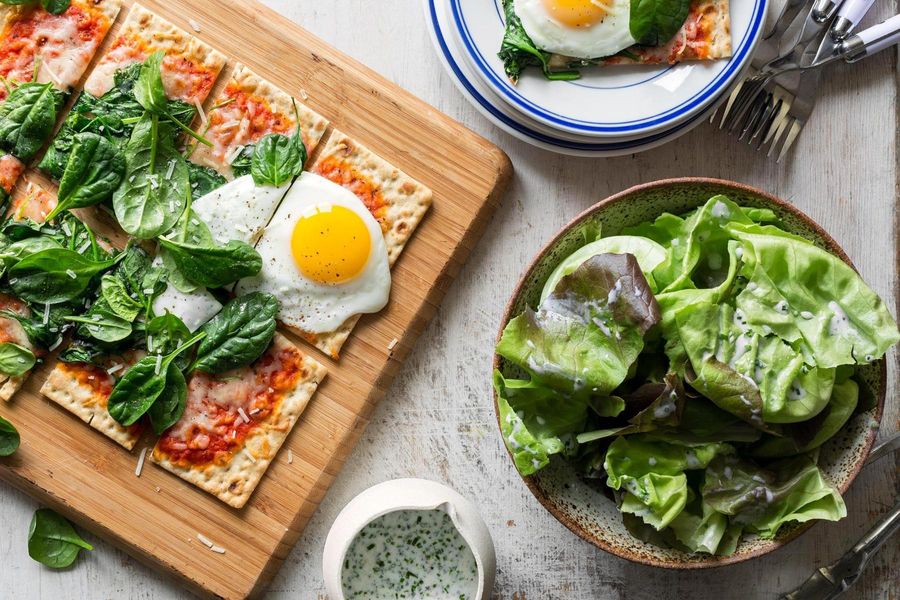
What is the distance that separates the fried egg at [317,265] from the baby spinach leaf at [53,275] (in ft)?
1.77

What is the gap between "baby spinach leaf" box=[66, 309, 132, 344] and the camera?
3066mm

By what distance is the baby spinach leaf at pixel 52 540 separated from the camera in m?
3.21

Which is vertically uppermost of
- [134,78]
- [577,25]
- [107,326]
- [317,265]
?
[577,25]

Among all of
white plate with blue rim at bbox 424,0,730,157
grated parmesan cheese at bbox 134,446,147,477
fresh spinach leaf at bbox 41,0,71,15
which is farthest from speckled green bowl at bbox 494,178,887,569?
fresh spinach leaf at bbox 41,0,71,15

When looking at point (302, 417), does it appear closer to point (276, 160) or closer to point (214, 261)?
point (214, 261)

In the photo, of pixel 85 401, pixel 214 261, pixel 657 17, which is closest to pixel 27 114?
pixel 214 261

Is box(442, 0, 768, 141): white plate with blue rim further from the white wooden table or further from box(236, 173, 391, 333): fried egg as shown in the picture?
box(236, 173, 391, 333): fried egg

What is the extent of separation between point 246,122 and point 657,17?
150 centimetres

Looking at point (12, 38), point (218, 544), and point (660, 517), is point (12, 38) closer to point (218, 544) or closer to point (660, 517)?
point (218, 544)

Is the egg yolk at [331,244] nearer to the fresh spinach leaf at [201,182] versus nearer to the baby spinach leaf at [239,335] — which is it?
the baby spinach leaf at [239,335]

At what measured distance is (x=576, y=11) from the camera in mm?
3012

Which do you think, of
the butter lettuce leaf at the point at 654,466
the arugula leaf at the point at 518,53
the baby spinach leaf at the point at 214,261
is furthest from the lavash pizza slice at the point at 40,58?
the butter lettuce leaf at the point at 654,466

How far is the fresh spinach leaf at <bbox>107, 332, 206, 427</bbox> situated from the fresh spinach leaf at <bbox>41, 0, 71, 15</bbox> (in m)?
1.31

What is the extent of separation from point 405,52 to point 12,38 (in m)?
1.43
